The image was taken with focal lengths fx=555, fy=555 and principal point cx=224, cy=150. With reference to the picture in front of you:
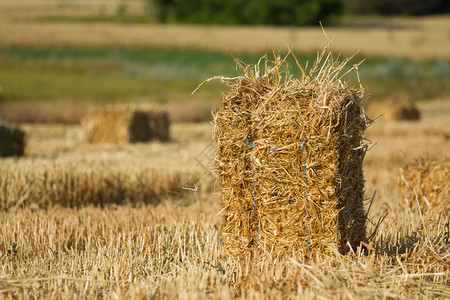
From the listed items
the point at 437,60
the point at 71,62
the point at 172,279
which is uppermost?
the point at 437,60

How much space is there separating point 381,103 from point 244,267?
1569cm

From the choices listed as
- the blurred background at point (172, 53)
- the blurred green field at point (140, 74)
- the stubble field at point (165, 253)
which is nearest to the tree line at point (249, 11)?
the blurred background at point (172, 53)

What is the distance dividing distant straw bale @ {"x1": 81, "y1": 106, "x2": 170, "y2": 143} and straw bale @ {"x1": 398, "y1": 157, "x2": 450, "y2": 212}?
7488mm

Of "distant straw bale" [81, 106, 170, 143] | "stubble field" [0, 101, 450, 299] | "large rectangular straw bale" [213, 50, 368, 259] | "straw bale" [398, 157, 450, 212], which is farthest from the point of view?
"distant straw bale" [81, 106, 170, 143]

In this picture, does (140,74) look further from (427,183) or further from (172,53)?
(427,183)

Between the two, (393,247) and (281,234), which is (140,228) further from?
(393,247)

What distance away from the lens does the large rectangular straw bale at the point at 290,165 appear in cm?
439

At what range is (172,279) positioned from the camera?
4.29m

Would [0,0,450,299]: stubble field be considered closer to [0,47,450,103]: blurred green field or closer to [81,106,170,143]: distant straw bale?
[81,106,170,143]: distant straw bale

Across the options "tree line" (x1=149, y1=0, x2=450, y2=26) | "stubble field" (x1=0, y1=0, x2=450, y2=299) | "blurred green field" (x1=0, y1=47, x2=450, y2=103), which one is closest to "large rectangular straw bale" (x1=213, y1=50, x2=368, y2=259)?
"stubble field" (x1=0, y1=0, x2=450, y2=299)

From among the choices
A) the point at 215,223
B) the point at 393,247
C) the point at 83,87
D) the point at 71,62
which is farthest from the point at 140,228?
the point at 71,62

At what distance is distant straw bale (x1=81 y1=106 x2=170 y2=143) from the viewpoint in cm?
1301

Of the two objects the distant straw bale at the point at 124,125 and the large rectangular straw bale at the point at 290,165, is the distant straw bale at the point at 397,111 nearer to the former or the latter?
the distant straw bale at the point at 124,125

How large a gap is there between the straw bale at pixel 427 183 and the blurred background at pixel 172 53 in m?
3.32
